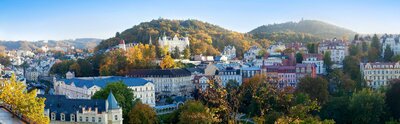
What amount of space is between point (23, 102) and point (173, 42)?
58.7m

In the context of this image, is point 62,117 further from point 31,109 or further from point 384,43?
point 384,43

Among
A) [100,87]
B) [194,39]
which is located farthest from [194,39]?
[100,87]

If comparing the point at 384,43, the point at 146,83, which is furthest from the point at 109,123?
the point at 384,43

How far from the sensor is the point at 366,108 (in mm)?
35781

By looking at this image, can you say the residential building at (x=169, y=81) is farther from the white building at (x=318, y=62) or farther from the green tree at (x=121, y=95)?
the green tree at (x=121, y=95)

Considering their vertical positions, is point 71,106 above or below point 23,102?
below

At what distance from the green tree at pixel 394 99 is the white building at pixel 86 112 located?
68.2ft

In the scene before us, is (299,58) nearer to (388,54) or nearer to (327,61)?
(327,61)

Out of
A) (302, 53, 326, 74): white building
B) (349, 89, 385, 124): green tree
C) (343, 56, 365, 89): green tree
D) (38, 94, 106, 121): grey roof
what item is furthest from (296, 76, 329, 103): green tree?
(38, 94, 106, 121): grey roof

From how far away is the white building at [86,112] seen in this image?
31.6 m

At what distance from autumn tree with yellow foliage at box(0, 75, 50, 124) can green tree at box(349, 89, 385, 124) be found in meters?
23.4

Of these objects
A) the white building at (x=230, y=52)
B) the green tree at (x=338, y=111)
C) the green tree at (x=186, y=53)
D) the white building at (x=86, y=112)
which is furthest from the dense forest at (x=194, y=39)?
the white building at (x=86, y=112)

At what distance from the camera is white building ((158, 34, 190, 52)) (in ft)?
256

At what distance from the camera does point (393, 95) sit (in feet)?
124
